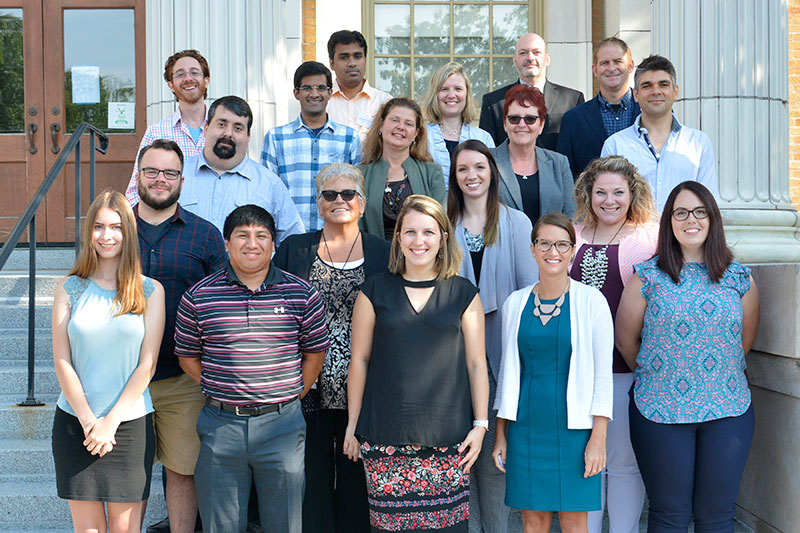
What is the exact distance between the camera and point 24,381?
4945 millimetres

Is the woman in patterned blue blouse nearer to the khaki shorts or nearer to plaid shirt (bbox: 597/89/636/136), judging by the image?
plaid shirt (bbox: 597/89/636/136)

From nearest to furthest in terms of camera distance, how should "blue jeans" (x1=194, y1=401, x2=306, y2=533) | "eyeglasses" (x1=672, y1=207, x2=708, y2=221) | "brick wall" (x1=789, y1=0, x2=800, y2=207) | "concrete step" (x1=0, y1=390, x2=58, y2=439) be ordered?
"blue jeans" (x1=194, y1=401, x2=306, y2=533) < "eyeglasses" (x1=672, y1=207, x2=708, y2=221) < "concrete step" (x1=0, y1=390, x2=58, y2=439) < "brick wall" (x1=789, y1=0, x2=800, y2=207)

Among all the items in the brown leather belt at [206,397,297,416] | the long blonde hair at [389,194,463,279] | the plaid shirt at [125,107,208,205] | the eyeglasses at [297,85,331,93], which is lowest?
the brown leather belt at [206,397,297,416]

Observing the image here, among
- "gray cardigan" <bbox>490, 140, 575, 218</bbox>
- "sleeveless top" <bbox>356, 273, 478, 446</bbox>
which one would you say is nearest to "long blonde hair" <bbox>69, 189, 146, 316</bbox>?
"sleeveless top" <bbox>356, 273, 478, 446</bbox>

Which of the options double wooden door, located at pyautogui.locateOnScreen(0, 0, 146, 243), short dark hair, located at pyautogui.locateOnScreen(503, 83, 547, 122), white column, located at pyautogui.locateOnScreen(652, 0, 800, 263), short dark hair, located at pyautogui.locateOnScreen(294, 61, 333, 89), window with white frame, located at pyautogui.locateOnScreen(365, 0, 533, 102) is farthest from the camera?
window with white frame, located at pyautogui.locateOnScreen(365, 0, 533, 102)

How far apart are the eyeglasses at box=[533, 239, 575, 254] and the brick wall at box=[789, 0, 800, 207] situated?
245 inches

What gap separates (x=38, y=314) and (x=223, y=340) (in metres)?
2.99

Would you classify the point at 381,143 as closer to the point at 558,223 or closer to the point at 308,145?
the point at 308,145

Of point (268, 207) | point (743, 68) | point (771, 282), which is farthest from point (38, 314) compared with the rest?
point (743, 68)

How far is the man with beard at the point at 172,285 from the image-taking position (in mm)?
3527

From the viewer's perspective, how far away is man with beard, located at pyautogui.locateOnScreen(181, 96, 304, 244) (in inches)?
162

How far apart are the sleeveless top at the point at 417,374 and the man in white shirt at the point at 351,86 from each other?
2137 mm

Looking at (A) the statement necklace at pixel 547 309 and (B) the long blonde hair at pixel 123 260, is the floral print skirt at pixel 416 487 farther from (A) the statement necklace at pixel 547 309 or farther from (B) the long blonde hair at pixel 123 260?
(B) the long blonde hair at pixel 123 260

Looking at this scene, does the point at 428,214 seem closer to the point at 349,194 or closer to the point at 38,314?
the point at 349,194
